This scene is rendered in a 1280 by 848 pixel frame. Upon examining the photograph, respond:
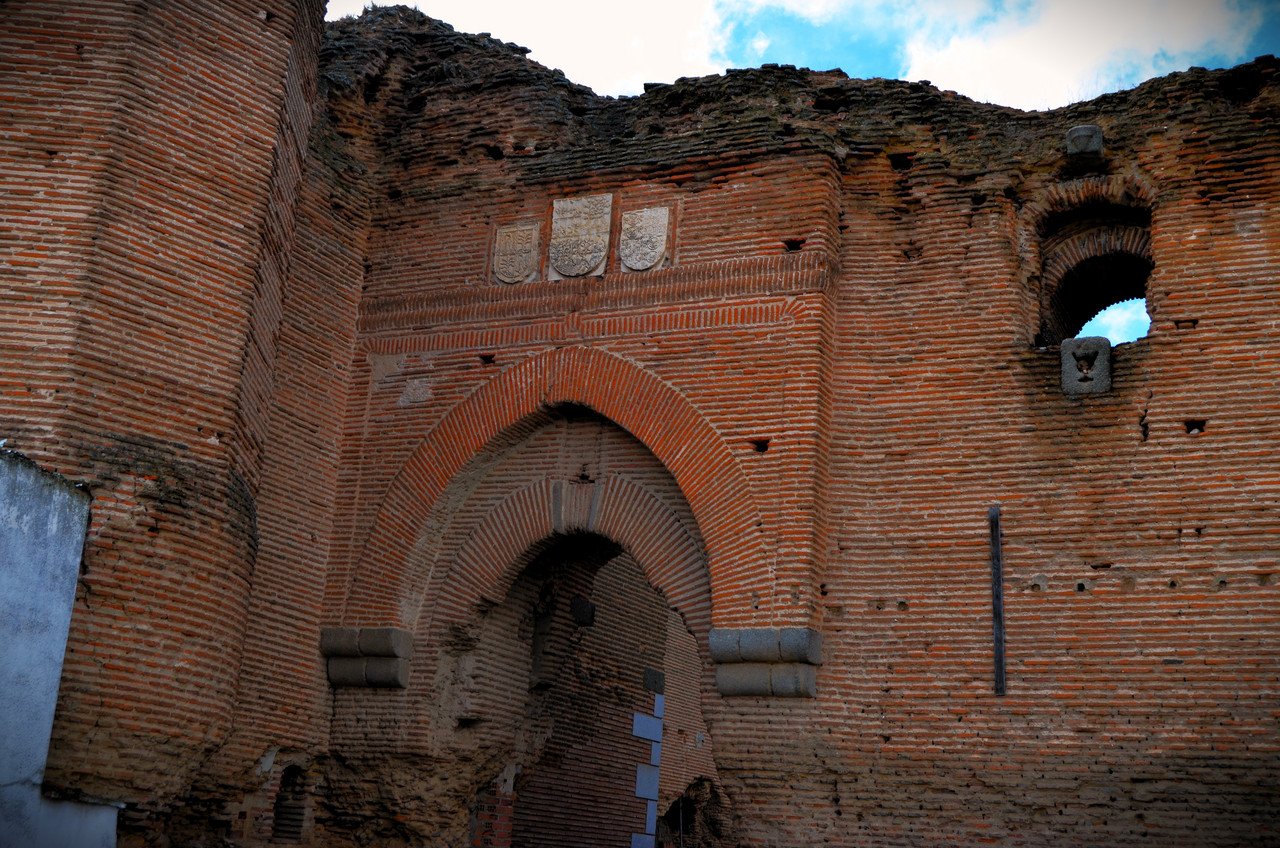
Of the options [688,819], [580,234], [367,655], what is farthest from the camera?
[688,819]

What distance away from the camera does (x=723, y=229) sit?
11172 mm

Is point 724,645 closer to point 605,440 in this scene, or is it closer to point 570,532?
point 570,532

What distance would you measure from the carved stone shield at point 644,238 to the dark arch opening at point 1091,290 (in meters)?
2.96

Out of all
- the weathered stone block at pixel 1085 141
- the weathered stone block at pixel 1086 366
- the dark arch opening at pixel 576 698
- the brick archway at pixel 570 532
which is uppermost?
the weathered stone block at pixel 1085 141

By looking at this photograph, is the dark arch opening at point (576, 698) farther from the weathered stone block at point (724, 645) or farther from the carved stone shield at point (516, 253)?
the carved stone shield at point (516, 253)

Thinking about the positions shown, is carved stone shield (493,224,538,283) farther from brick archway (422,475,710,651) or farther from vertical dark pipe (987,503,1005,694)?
vertical dark pipe (987,503,1005,694)

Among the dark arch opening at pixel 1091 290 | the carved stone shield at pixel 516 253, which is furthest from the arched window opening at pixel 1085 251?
the carved stone shield at pixel 516 253

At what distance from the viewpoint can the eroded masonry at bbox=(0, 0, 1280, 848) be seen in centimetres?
906

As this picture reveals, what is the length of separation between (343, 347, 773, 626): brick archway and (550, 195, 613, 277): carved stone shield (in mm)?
737

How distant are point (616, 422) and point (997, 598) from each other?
3.13 metres

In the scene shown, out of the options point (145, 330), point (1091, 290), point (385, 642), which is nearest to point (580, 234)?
point (385, 642)

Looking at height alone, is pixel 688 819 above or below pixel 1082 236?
below

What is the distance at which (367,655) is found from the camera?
11.5 metres

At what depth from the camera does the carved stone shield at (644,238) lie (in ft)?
37.4
